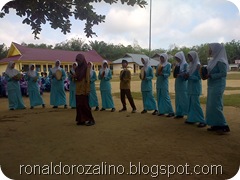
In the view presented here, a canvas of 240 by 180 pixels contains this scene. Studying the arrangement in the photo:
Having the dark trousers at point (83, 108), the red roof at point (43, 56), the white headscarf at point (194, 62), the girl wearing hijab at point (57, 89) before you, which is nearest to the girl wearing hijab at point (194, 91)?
the white headscarf at point (194, 62)

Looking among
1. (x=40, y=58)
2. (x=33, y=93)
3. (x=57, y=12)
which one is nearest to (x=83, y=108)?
(x=57, y=12)

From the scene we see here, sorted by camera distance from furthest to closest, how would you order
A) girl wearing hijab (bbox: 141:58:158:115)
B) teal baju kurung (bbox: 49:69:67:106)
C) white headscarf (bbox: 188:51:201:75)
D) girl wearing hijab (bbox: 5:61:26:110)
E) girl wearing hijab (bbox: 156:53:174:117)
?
teal baju kurung (bbox: 49:69:67:106)
girl wearing hijab (bbox: 5:61:26:110)
girl wearing hijab (bbox: 141:58:158:115)
girl wearing hijab (bbox: 156:53:174:117)
white headscarf (bbox: 188:51:201:75)

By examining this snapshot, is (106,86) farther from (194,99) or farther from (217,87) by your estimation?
(217,87)

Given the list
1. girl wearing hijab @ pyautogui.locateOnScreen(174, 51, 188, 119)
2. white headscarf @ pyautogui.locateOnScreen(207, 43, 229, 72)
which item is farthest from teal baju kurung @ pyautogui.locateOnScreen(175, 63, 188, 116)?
white headscarf @ pyautogui.locateOnScreen(207, 43, 229, 72)

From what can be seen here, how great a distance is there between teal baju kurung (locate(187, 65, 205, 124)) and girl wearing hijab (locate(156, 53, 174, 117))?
105cm

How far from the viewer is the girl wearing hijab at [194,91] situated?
561 cm

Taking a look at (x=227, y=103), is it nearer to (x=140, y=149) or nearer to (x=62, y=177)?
(x=140, y=149)

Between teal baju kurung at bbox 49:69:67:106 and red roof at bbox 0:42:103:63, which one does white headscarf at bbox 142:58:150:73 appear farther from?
red roof at bbox 0:42:103:63

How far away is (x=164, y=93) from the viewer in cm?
684

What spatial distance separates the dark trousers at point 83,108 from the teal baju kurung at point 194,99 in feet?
7.50

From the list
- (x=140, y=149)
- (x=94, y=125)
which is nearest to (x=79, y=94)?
(x=94, y=125)

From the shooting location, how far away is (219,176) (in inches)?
116

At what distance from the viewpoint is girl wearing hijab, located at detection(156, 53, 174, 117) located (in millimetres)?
6773

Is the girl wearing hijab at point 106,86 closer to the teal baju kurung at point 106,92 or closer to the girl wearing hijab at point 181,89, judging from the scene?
the teal baju kurung at point 106,92
